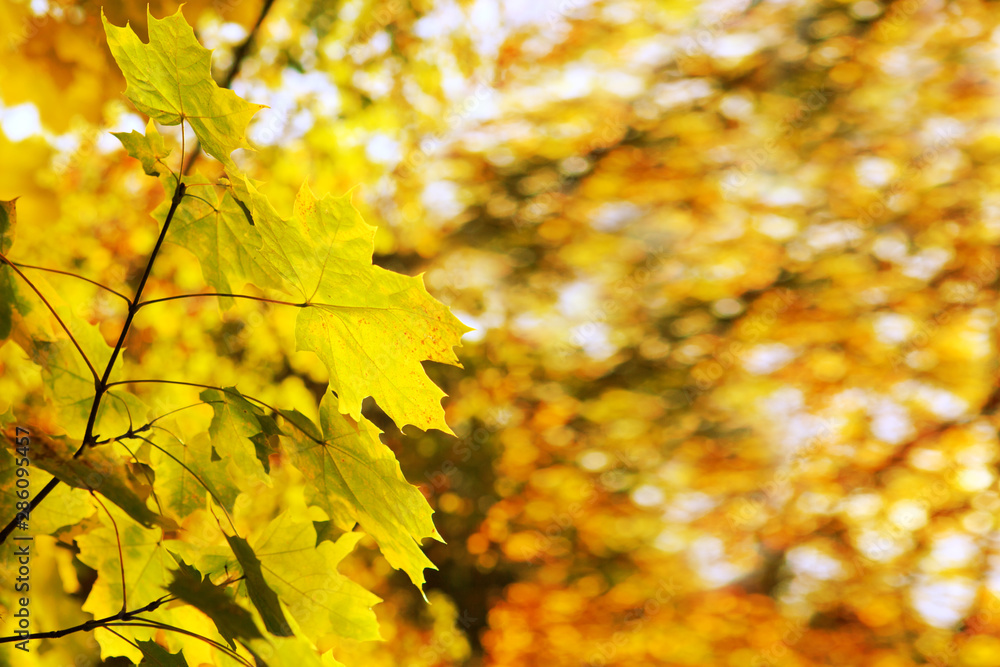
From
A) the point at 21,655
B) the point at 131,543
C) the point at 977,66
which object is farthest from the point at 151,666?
the point at 977,66

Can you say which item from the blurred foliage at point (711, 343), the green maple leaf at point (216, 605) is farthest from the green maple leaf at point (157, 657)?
the blurred foliage at point (711, 343)

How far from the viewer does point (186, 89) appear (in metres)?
0.51

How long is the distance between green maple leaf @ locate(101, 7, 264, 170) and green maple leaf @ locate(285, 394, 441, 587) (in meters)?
0.21

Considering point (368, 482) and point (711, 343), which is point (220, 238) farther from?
point (711, 343)

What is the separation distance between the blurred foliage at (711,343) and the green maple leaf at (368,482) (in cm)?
326

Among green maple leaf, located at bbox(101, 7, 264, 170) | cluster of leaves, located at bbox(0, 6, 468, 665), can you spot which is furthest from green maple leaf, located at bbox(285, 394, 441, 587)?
green maple leaf, located at bbox(101, 7, 264, 170)

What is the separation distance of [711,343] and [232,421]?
4.57 metres

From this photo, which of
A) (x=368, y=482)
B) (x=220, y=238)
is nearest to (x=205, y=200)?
(x=220, y=238)

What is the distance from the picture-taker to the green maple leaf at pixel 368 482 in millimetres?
559

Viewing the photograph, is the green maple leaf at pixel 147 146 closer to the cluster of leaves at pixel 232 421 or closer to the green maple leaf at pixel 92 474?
the cluster of leaves at pixel 232 421

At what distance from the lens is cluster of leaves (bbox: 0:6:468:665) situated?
492 mm

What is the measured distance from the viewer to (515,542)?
16.0 feet

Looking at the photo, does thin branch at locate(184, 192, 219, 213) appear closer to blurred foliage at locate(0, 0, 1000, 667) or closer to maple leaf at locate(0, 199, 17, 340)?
maple leaf at locate(0, 199, 17, 340)

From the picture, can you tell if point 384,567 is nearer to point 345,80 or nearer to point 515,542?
point 515,542
